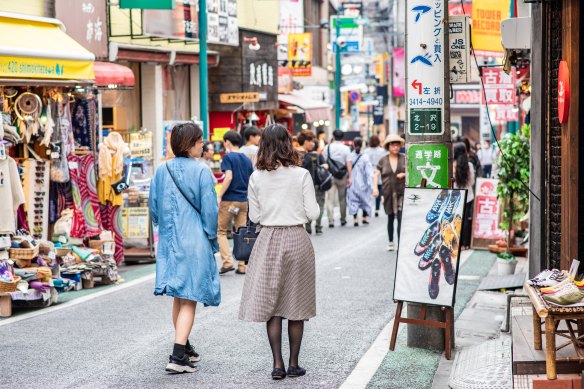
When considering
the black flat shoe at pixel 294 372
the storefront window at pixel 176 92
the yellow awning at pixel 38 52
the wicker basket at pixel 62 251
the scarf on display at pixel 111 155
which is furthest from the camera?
the storefront window at pixel 176 92

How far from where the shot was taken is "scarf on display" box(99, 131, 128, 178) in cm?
1454

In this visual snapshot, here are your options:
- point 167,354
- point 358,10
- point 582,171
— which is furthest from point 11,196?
point 358,10

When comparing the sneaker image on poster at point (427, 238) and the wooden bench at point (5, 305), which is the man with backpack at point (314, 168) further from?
the sneaker image on poster at point (427, 238)

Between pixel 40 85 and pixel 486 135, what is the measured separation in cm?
3179

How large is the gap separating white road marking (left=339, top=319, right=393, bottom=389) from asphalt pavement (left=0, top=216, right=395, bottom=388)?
0.08 m

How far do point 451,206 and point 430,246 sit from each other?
377 millimetres

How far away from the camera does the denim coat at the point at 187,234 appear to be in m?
7.75

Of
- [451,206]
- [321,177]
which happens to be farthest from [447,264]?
[321,177]

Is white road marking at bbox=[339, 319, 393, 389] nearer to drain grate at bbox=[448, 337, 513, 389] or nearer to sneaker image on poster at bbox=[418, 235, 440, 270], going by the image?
drain grate at bbox=[448, 337, 513, 389]

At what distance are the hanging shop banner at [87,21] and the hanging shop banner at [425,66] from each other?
1138 cm

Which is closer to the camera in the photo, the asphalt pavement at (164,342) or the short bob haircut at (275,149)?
the short bob haircut at (275,149)

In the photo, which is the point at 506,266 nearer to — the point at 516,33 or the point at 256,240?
the point at 516,33

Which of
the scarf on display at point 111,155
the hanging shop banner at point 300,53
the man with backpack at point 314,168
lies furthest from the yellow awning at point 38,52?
the hanging shop banner at point 300,53

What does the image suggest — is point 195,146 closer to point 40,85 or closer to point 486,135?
point 40,85
